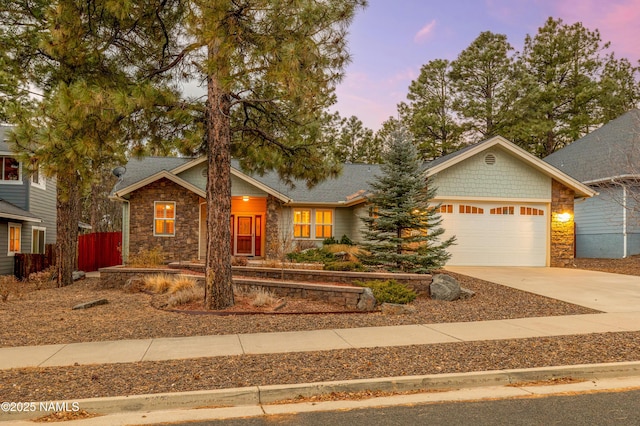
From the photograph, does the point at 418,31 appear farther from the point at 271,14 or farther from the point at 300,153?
the point at 271,14

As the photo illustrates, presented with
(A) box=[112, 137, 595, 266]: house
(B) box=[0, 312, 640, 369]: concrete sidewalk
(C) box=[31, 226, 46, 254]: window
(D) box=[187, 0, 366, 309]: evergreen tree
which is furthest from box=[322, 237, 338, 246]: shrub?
(C) box=[31, 226, 46, 254]: window

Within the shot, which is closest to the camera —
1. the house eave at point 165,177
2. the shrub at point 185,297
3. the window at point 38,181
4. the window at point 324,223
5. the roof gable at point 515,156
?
the shrub at point 185,297

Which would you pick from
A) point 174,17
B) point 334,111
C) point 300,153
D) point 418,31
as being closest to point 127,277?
point 300,153

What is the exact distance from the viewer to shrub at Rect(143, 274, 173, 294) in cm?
1250

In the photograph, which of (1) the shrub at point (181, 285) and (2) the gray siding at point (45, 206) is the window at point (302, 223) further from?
(2) the gray siding at point (45, 206)

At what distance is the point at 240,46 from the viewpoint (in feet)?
28.5

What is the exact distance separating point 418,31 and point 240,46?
1486 centimetres

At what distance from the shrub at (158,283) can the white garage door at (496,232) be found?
10.1 m

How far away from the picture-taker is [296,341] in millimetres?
7125

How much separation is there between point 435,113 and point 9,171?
27.5 m

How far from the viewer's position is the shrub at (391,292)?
1041 centimetres

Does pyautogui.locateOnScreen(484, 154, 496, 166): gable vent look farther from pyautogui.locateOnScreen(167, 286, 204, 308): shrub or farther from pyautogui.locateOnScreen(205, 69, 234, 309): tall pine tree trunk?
pyautogui.locateOnScreen(167, 286, 204, 308): shrub

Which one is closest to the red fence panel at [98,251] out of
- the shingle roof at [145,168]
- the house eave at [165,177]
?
the shingle roof at [145,168]

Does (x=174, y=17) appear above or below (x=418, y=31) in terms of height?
below
